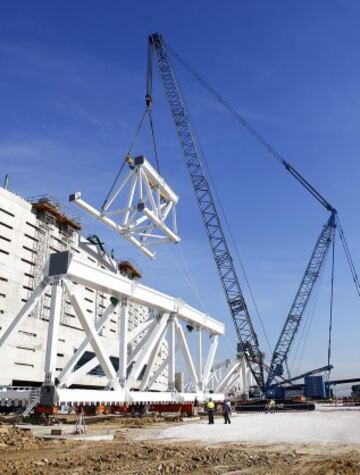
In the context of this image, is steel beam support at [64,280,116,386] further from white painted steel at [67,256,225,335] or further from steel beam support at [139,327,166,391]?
steel beam support at [139,327,166,391]

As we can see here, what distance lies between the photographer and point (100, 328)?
99.2ft

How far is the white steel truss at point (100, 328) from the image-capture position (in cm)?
2448

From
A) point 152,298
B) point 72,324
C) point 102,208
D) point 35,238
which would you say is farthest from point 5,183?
point 152,298

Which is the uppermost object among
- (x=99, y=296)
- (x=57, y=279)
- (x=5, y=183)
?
(x=5, y=183)

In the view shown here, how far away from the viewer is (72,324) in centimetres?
8244

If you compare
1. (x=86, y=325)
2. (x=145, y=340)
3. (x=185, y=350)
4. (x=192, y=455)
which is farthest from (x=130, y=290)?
(x=192, y=455)

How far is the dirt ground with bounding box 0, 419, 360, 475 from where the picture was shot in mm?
10875

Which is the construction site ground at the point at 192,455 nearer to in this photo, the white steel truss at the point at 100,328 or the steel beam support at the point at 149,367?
the white steel truss at the point at 100,328

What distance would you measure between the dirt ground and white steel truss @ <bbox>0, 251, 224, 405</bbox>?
27.1 feet

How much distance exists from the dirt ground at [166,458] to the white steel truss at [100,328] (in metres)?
8.26

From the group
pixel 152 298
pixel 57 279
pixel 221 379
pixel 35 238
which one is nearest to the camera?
pixel 57 279

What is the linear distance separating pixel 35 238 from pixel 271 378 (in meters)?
49.5

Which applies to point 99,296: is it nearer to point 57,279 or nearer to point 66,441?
point 57,279

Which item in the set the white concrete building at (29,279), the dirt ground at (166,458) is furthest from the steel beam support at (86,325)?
the white concrete building at (29,279)
